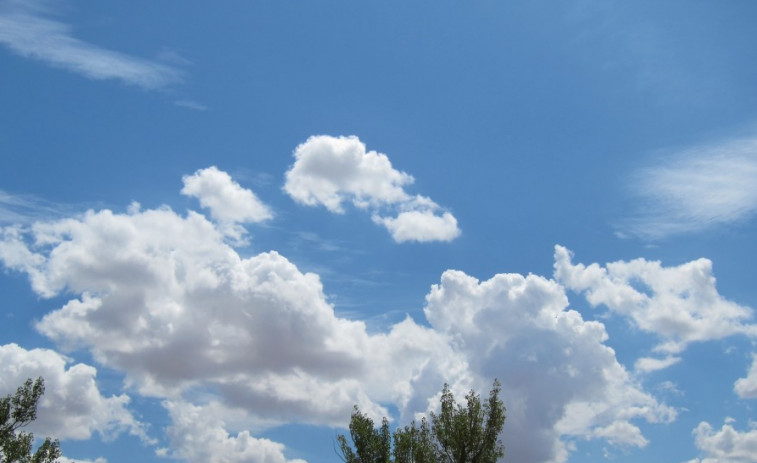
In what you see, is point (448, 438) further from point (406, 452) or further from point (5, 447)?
point (5, 447)

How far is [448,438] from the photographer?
70.2 meters

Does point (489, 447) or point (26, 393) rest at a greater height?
point (26, 393)

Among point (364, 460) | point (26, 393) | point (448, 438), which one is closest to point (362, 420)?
point (364, 460)

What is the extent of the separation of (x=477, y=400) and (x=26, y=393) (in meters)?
63.3

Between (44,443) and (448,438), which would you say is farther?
(44,443)

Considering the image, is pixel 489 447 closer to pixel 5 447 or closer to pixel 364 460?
pixel 364 460

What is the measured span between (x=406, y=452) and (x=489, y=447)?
11.4 m

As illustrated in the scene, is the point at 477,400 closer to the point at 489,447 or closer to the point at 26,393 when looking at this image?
the point at 489,447

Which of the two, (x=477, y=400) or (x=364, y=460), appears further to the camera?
(x=364, y=460)

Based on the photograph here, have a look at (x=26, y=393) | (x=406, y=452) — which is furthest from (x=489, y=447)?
(x=26, y=393)

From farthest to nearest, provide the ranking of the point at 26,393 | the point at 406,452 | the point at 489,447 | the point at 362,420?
the point at 26,393
the point at 362,420
the point at 406,452
the point at 489,447

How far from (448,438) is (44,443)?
62535 millimetres

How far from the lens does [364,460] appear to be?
76688mm

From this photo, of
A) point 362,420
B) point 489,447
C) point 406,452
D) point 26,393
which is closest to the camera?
point 489,447
